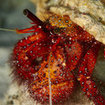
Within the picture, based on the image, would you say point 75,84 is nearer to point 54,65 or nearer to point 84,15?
point 54,65

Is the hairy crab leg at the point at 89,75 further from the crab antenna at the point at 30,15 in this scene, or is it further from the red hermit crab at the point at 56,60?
the crab antenna at the point at 30,15

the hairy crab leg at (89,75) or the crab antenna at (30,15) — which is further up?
the crab antenna at (30,15)

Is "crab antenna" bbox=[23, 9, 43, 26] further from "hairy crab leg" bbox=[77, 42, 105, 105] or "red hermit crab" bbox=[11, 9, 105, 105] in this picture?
"hairy crab leg" bbox=[77, 42, 105, 105]

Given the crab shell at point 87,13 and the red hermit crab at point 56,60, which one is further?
the red hermit crab at point 56,60

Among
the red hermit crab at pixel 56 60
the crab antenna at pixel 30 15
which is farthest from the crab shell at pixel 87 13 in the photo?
the crab antenna at pixel 30 15

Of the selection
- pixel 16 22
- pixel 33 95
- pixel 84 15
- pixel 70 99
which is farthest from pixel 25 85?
pixel 16 22

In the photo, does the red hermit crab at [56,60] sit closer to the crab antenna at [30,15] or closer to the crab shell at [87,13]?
the crab antenna at [30,15]

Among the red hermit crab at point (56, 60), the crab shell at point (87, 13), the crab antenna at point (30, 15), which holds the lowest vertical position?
the red hermit crab at point (56, 60)
